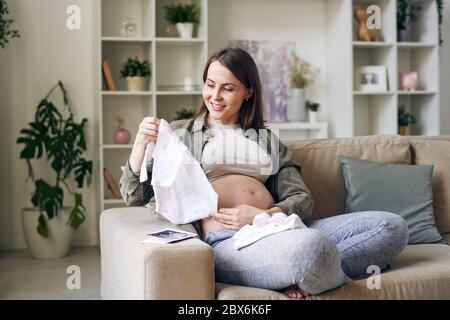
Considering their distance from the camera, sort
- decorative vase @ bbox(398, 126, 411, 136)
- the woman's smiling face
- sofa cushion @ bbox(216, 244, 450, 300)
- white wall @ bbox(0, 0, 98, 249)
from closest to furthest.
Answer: sofa cushion @ bbox(216, 244, 450, 300) < the woman's smiling face < white wall @ bbox(0, 0, 98, 249) < decorative vase @ bbox(398, 126, 411, 136)

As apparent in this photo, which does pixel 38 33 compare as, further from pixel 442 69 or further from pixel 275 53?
pixel 442 69

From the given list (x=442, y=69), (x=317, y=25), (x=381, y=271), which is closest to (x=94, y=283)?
(x=381, y=271)

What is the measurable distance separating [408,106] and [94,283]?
287 centimetres

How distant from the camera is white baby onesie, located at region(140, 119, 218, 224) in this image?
224cm

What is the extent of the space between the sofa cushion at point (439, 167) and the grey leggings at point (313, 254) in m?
0.62

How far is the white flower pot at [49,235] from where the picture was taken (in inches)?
181

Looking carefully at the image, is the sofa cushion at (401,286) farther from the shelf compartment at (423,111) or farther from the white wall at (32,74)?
the white wall at (32,74)

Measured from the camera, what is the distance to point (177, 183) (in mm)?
2262

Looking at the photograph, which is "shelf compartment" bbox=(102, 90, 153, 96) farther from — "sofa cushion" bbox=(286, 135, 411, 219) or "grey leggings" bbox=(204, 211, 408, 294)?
"grey leggings" bbox=(204, 211, 408, 294)

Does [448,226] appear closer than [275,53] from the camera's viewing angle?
Yes

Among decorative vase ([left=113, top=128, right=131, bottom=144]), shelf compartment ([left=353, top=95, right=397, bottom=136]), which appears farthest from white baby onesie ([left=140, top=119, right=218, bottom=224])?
shelf compartment ([left=353, top=95, right=397, bottom=136])

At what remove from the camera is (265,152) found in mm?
2564

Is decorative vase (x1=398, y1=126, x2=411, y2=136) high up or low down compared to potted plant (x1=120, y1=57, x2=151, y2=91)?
down

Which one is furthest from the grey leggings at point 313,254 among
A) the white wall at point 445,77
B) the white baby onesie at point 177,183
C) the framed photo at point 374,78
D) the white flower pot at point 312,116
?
the white wall at point 445,77
